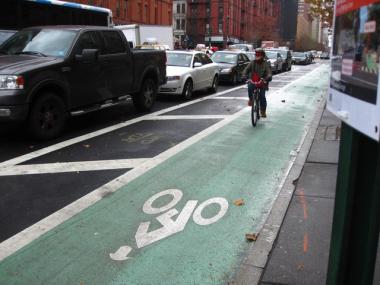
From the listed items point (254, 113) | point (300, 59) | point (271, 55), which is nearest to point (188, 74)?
point (254, 113)

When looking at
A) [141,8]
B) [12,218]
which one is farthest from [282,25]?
[12,218]

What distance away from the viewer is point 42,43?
9.24 meters

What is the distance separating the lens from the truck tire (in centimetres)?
1168

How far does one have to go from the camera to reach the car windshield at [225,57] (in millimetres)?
21891

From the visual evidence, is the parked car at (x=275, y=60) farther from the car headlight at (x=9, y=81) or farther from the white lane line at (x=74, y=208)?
the car headlight at (x=9, y=81)

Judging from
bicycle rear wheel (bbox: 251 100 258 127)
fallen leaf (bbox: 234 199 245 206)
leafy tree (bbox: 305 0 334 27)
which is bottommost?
fallen leaf (bbox: 234 199 245 206)

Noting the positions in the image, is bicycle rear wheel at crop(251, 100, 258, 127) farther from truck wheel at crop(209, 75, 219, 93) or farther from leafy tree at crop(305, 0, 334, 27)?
leafy tree at crop(305, 0, 334, 27)

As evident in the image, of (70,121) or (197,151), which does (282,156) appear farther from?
(70,121)

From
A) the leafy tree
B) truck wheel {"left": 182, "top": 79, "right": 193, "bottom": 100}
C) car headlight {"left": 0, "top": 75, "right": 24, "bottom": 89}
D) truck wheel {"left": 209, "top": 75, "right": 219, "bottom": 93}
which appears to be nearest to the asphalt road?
car headlight {"left": 0, "top": 75, "right": 24, "bottom": 89}

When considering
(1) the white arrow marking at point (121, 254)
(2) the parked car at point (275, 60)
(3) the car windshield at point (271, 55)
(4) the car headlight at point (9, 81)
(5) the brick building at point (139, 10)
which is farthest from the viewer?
(5) the brick building at point (139, 10)

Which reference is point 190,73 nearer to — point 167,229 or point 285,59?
point 167,229

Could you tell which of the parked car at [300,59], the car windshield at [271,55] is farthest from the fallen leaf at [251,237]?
the parked car at [300,59]

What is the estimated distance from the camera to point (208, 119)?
1153 cm

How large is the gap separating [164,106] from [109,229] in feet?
29.5
